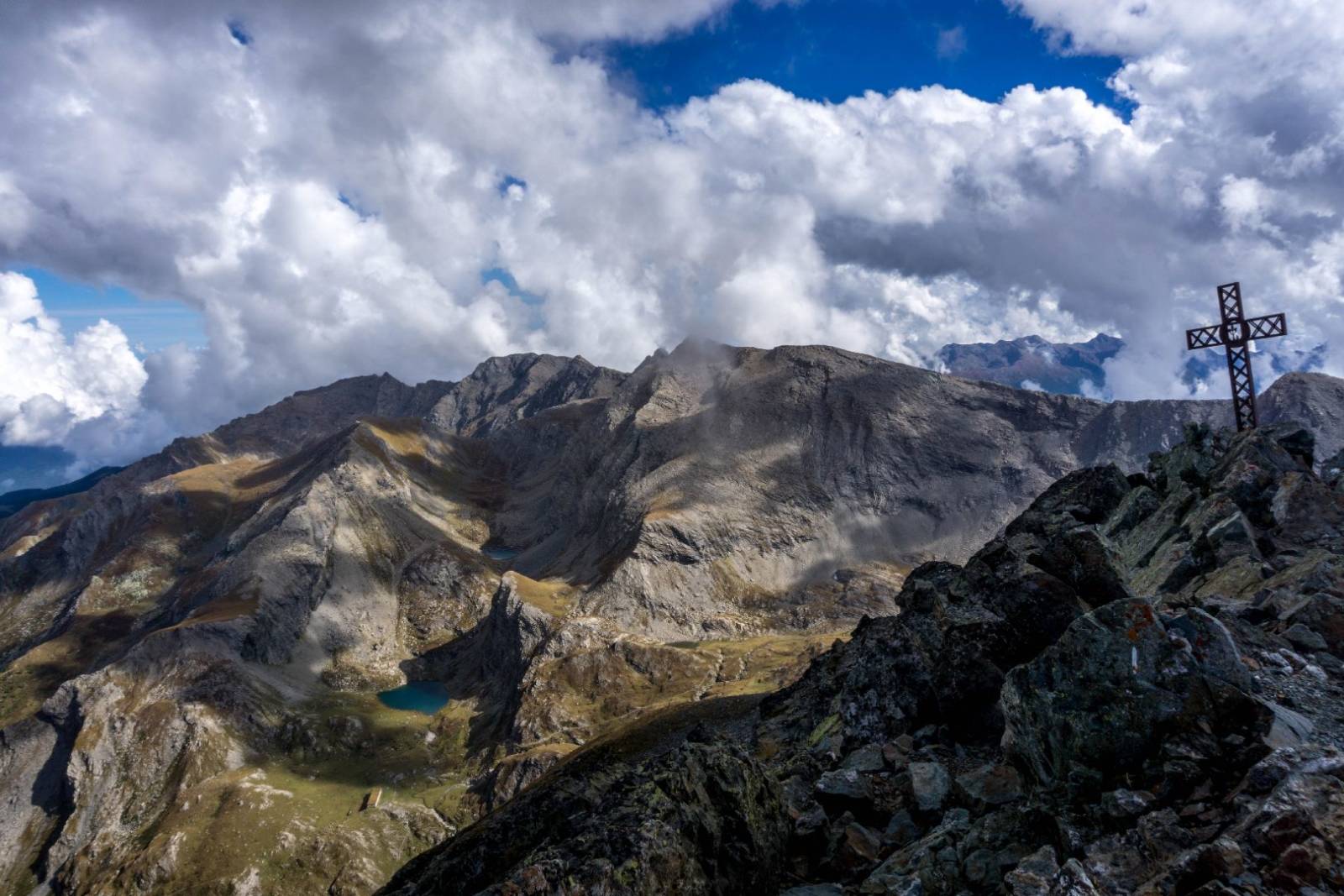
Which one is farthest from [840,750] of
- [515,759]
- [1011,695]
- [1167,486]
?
[515,759]

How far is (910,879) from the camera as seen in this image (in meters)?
15.0

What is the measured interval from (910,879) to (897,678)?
563 inches

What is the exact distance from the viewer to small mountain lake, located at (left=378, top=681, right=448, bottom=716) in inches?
7224

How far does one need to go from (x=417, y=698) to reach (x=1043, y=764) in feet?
667

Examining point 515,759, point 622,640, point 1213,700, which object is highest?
point 1213,700

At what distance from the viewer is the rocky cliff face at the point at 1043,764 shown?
Answer: 11.8 m

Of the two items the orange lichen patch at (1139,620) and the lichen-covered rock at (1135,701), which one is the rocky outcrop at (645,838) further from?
the orange lichen patch at (1139,620)

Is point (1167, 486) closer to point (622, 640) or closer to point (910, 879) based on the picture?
point (910, 879)

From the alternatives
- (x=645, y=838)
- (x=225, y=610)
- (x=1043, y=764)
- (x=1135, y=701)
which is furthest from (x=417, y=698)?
(x=1135, y=701)

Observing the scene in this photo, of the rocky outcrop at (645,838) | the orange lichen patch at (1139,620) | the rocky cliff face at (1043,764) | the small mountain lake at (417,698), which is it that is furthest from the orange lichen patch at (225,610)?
the orange lichen patch at (1139,620)

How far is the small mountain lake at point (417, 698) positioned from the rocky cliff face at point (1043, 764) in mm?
177035

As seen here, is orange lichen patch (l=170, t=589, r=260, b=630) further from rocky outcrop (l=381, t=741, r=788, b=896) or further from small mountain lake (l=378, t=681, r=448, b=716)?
rocky outcrop (l=381, t=741, r=788, b=896)

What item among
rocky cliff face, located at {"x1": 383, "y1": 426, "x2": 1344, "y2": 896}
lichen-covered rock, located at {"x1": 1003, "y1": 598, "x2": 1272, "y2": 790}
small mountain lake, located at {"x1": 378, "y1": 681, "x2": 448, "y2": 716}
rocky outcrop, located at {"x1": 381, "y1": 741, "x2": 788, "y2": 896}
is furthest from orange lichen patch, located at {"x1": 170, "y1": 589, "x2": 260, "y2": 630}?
lichen-covered rock, located at {"x1": 1003, "y1": 598, "x2": 1272, "y2": 790}

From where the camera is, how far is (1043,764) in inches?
620
